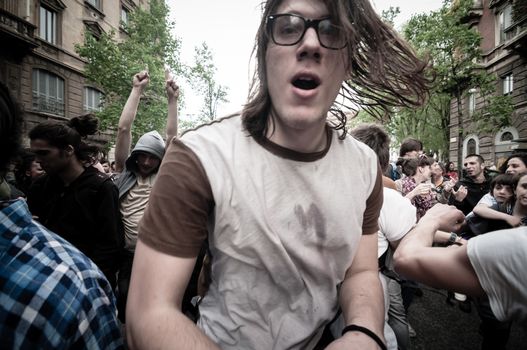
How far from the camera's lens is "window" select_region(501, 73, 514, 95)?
18.6 meters

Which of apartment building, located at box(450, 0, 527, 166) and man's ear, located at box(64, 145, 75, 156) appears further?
apartment building, located at box(450, 0, 527, 166)

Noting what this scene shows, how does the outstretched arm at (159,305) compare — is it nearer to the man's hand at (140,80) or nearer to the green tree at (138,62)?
the man's hand at (140,80)

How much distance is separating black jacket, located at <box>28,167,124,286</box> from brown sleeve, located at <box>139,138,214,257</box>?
1.77 metres

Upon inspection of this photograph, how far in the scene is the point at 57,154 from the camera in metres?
2.62

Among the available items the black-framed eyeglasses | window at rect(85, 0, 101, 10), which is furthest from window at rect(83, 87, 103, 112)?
the black-framed eyeglasses

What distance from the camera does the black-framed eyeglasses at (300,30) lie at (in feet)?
4.22

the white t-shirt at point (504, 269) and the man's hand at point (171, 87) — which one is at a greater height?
the man's hand at point (171, 87)

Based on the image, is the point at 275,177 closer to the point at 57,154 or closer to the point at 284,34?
the point at 284,34

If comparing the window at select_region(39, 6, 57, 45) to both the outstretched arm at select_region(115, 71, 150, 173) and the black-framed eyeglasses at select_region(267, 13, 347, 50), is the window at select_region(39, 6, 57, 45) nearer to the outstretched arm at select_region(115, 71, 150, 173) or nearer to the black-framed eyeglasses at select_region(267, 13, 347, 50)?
the outstretched arm at select_region(115, 71, 150, 173)

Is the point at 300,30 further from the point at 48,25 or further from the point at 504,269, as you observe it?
the point at 48,25

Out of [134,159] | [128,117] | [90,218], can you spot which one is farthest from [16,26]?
[90,218]

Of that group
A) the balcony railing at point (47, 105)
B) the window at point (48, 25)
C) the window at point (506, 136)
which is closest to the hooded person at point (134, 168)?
the balcony railing at point (47, 105)

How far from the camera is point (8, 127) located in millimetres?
1101

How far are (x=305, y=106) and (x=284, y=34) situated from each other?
0.35m
